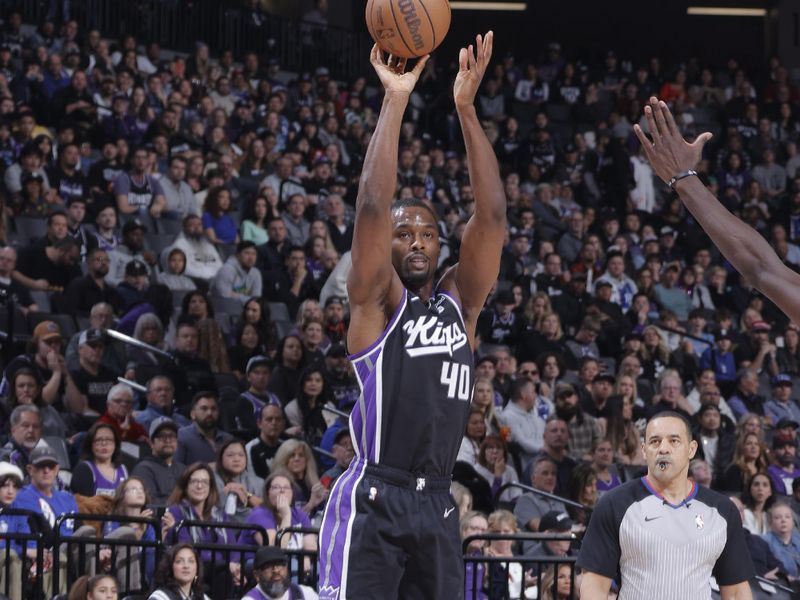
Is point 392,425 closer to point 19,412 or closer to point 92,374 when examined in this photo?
point 19,412

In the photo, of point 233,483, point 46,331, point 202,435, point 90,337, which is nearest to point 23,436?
point 233,483

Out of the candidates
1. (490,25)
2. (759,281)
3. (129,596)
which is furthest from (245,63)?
(759,281)

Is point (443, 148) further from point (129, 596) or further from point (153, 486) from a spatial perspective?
point (129, 596)

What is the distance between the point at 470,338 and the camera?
5.16 meters

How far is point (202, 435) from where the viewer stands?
35.6 feet

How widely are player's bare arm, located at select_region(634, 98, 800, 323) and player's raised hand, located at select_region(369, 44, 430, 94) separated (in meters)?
1.03

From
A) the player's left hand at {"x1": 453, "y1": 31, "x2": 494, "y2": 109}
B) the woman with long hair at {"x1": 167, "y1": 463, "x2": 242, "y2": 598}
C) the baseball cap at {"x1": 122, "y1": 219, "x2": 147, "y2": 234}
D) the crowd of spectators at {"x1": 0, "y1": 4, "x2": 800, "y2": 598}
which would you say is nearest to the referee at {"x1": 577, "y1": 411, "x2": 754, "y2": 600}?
the player's left hand at {"x1": 453, "y1": 31, "x2": 494, "y2": 109}

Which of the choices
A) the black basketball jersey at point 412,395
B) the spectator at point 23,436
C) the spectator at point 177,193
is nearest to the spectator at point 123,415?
the spectator at point 23,436

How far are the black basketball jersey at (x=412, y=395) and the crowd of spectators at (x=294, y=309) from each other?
3533 millimetres

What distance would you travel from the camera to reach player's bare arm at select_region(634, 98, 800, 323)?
12.6 ft

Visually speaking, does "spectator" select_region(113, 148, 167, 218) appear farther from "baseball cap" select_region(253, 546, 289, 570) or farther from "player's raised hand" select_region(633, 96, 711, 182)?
"player's raised hand" select_region(633, 96, 711, 182)

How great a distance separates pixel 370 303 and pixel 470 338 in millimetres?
468

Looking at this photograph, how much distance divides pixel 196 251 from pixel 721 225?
35.4ft

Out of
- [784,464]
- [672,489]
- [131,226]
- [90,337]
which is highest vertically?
[131,226]
